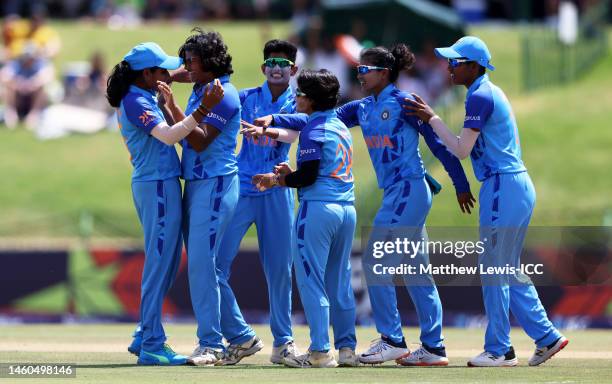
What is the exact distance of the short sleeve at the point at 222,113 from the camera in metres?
10.5

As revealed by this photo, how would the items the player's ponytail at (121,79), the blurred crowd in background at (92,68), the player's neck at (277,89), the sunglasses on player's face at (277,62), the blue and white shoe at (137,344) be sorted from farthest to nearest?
the blurred crowd in background at (92,68)
the player's neck at (277,89)
the sunglasses on player's face at (277,62)
the blue and white shoe at (137,344)
the player's ponytail at (121,79)

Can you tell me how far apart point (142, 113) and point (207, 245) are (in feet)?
3.86

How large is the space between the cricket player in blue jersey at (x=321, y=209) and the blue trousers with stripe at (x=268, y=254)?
630mm

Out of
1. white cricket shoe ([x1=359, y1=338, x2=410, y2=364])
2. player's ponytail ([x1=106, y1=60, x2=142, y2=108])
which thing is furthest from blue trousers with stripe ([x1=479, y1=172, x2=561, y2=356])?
player's ponytail ([x1=106, y1=60, x2=142, y2=108])

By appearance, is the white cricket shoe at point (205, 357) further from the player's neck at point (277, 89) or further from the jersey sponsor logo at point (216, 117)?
the player's neck at point (277, 89)

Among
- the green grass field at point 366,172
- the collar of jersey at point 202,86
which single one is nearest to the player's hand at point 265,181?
the collar of jersey at point 202,86

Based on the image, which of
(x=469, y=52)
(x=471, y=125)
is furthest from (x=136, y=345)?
(x=469, y=52)

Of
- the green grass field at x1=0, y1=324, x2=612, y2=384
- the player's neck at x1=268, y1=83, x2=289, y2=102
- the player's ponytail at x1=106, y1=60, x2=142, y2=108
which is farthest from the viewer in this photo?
the player's neck at x1=268, y1=83, x2=289, y2=102

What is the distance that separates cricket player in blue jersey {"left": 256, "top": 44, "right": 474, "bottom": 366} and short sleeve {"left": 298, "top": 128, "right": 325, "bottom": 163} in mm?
541

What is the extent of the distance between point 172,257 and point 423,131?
2.30 meters

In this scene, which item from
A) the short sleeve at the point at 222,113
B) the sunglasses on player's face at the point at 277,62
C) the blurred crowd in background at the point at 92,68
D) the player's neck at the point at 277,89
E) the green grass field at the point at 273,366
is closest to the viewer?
the green grass field at the point at 273,366

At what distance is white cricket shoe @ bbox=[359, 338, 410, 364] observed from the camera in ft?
35.5

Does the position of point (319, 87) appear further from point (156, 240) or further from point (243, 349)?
point (243, 349)

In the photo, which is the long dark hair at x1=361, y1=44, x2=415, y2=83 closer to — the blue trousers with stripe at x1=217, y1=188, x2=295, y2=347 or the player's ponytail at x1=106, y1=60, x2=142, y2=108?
the blue trousers with stripe at x1=217, y1=188, x2=295, y2=347
